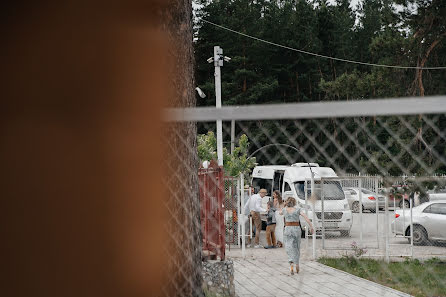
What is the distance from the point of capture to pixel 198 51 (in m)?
35.4

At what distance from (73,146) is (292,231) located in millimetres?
7592

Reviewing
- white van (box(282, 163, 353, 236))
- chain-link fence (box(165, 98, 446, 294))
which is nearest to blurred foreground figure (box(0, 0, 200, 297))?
chain-link fence (box(165, 98, 446, 294))

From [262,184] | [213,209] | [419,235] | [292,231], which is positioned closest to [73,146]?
[213,209]

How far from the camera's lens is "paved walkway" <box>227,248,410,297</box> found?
356 inches

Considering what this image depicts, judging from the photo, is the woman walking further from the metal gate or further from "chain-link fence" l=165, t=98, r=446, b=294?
the metal gate

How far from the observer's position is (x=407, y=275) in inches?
348

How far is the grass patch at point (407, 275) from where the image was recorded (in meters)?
7.95

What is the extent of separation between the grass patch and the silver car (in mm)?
2525

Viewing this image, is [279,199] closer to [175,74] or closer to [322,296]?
[322,296]

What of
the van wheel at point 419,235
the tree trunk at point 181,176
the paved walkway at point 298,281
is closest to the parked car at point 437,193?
the van wheel at point 419,235

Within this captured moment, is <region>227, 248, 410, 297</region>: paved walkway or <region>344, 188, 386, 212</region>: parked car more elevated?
<region>344, 188, 386, 212</region>: parked car

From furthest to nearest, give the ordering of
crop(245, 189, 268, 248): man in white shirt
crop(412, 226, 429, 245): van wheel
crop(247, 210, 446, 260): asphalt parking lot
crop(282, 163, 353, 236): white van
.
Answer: crop(245, 189, 268, 248): man in white shirt, crop(282, 163, 353, 236): white van, crop(412, 226, 429, 245): van wheel, crop(247, 210, 446, 260): asphalt parking lot

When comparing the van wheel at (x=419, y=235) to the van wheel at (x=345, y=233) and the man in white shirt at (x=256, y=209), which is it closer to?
the van wheel at (x=345, y=233)

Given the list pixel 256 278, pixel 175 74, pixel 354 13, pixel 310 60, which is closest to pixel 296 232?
pixel 256 278
